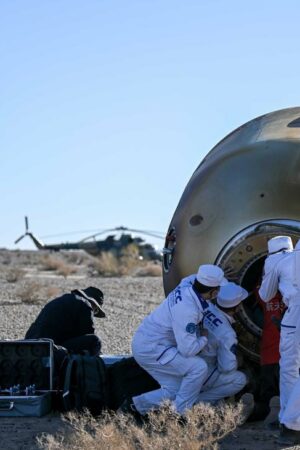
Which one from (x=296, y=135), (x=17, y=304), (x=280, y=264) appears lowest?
(x=17, y=304)

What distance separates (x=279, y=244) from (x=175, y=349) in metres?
1.25

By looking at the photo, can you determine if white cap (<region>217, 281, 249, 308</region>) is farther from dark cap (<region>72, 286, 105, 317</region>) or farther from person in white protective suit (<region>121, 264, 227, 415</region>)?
dark cap (<region>72, 286, 105, 317</region>)

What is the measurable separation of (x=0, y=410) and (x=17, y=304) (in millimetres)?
11854

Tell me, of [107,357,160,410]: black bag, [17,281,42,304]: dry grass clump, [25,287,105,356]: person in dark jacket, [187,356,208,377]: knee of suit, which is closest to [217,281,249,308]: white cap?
[187,356,208,377]: knee of suit

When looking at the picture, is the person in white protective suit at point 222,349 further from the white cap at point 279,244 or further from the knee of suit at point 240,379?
the white cap at point 279,244

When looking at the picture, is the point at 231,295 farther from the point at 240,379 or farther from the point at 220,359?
the point at 240,379

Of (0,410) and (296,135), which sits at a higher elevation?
(296,135)

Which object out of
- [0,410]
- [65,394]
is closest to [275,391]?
[65,394]

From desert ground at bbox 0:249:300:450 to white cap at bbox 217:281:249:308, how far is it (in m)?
1.07

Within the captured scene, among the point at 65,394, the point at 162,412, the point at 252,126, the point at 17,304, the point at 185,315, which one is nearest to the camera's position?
the point at 162,412

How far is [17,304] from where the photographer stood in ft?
70.3

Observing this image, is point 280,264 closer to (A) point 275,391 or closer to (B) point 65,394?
(A) point 275,391

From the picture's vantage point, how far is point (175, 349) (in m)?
9.06

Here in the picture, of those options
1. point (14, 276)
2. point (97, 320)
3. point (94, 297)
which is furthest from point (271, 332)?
point (14, 276)
